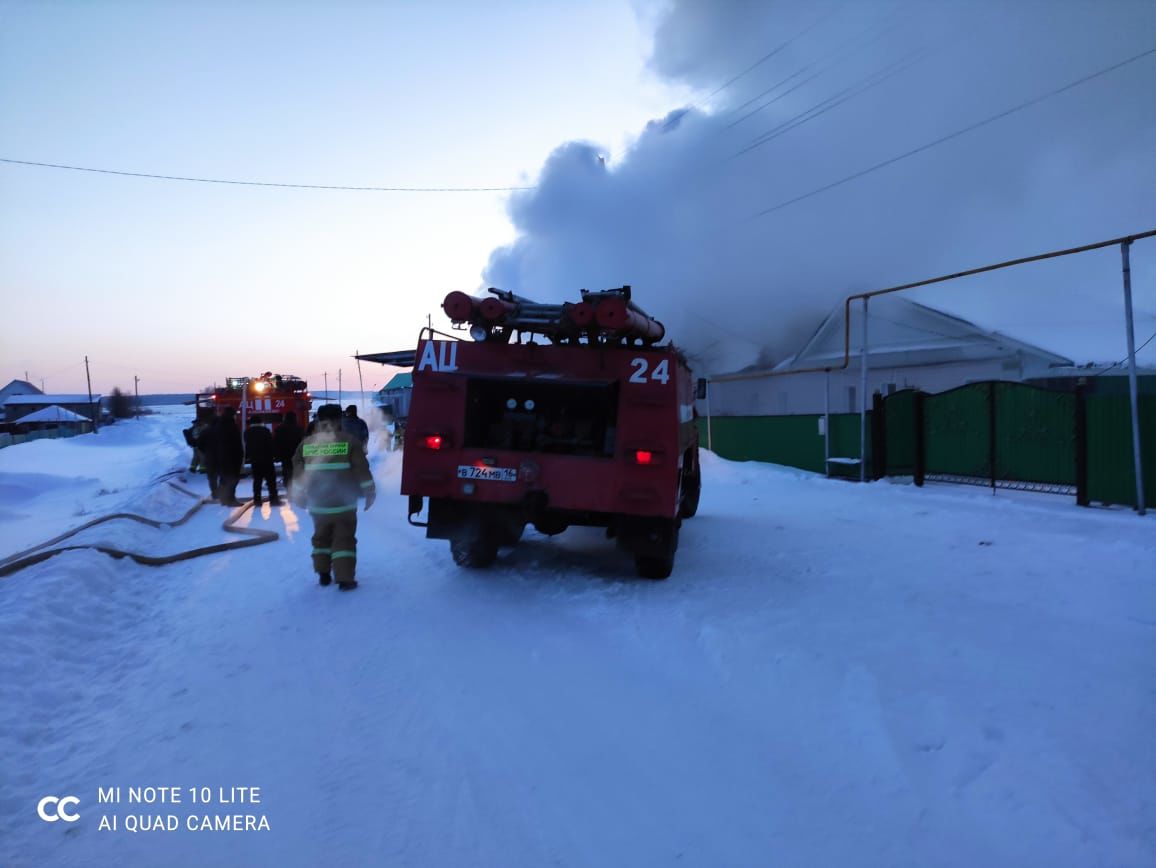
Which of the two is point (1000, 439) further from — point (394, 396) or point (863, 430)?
point (394, 396)

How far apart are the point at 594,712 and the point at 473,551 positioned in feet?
11.4

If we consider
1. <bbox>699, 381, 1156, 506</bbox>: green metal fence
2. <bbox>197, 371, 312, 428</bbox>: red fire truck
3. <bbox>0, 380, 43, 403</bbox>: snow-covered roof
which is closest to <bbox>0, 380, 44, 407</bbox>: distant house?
<bbox>0, 380, 43, 403</bbox>: snow-covered roof

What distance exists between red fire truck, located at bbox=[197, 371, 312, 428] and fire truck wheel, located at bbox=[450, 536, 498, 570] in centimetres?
1149

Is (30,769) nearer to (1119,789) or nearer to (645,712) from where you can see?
(645,712)

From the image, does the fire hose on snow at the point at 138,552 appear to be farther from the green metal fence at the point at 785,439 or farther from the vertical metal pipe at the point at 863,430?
the green metal fence at the point at 785,439

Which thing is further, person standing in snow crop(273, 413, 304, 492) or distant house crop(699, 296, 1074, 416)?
distant house crop(699, 296, 1074, 416)

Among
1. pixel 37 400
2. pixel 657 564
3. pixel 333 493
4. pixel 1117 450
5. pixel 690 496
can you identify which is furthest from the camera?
pixel 37 400

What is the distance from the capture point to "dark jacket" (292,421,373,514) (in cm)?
648

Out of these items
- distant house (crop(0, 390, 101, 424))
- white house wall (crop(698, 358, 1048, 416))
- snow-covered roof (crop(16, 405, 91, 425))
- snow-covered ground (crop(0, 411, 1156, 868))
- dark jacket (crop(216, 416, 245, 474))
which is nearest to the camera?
snow-covered ground (crop(0, 411, 1156, 868))

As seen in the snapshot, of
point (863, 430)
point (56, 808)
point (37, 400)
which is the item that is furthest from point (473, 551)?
point (37, 400)

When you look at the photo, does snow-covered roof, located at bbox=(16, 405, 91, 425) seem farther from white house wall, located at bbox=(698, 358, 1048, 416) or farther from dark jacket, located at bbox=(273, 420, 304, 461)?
dark jacket, located at bbox=(273, 420, 304, 461)

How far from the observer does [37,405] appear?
86.1 m

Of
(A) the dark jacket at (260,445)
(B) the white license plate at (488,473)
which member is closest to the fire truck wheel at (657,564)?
(B) the white license plate at (488,473)

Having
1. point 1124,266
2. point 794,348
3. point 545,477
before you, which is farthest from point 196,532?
point 794,348
